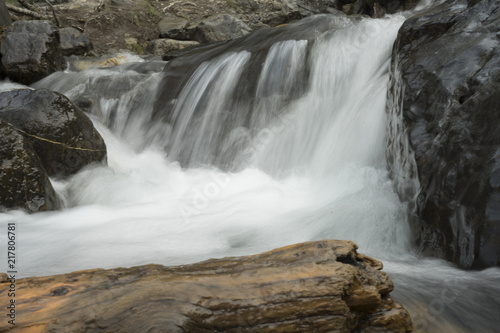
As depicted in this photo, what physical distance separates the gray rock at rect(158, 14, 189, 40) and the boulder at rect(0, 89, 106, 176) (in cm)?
672

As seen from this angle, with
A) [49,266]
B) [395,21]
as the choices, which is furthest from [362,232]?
[395,21]

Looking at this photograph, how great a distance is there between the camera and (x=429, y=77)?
358 cm

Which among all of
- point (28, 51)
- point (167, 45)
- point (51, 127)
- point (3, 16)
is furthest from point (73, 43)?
point (51, 127)

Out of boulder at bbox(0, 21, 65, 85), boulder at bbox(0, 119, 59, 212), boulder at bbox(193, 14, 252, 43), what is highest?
boulder at bbox(193, 14, 252, 43)

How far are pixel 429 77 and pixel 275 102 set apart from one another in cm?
290

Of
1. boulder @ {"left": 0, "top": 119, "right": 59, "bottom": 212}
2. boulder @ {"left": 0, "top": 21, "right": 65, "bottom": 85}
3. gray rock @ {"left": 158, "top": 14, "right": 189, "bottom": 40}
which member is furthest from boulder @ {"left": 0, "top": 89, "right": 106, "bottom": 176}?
gray rock @ {"left": 158, "top": 14, "right": 189, "bottom": 40}

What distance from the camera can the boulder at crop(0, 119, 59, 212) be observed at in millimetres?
4129

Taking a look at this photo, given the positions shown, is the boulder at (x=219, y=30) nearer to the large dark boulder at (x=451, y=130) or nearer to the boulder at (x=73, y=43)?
the boulder at (x=73, y=43)

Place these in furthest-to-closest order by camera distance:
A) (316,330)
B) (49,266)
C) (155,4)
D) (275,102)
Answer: (155,4), (275,102), (49,266), (316,330)

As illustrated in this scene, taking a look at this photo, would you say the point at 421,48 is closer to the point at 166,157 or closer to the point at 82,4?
the point at 166,157

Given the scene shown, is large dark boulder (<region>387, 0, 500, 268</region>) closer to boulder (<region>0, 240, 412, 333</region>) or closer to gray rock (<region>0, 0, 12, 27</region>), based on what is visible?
boulder (<region>0, 240, 412, 333</region>)

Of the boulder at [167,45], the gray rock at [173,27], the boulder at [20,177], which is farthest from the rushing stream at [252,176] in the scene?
the gray rock at [173,27]

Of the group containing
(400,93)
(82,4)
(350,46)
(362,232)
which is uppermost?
(82,4)

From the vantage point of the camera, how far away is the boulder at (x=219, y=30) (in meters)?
10.9
